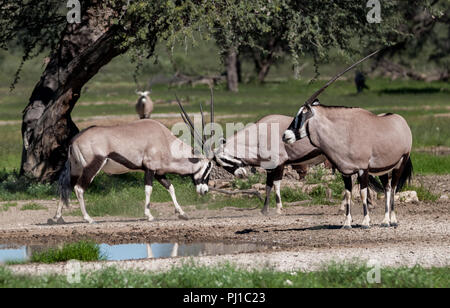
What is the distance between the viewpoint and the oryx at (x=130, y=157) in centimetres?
1391

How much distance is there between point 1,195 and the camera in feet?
55.0

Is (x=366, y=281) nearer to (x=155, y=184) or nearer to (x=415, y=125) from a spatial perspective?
(x=155, y=184)

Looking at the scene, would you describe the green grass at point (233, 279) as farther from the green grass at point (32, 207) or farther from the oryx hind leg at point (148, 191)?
the green grass at point (32, 207)

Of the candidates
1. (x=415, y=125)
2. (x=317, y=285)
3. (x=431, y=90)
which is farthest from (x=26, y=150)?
(x=431, y=90)

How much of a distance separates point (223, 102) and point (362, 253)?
30.7 metres

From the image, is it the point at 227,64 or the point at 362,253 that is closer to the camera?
the point at 362,253

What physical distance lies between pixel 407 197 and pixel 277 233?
3994mm

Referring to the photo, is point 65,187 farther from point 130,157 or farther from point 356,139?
point 356,139

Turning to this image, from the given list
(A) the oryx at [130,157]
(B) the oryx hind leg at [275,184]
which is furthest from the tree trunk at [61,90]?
(B) the oryx hind leg at [275,184]

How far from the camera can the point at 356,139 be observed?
12.3m

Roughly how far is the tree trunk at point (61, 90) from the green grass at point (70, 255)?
6488mm

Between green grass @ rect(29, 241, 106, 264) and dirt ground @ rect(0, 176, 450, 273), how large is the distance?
0.53 metres

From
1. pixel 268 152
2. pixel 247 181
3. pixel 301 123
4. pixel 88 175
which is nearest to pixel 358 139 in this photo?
pixel 301 123

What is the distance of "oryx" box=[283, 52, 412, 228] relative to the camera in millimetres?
12305
